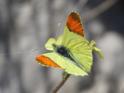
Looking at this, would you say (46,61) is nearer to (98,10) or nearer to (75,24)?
(75,24)

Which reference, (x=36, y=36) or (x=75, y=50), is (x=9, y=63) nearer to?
(x=36, y=36)

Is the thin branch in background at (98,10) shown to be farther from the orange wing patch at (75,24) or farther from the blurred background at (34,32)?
the orange wing patch at (75,24)

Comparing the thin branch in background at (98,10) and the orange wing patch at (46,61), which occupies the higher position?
the thin branch in background at (98,10)

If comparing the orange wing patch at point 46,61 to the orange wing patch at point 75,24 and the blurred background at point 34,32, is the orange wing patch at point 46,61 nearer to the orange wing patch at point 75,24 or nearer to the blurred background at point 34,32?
the orange wing patch at point 75,24

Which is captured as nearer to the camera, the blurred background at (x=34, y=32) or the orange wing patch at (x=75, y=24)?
the orange wing patch at (x=75, y=24)

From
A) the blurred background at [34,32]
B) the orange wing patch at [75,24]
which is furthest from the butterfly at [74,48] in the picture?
the blurred background at [34,32]

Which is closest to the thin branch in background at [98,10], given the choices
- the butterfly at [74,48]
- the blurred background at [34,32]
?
the blurred background at [34,32]

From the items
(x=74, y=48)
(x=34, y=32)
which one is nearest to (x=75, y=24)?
(x=74, y=48)

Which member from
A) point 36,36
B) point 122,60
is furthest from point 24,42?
point 122,60
